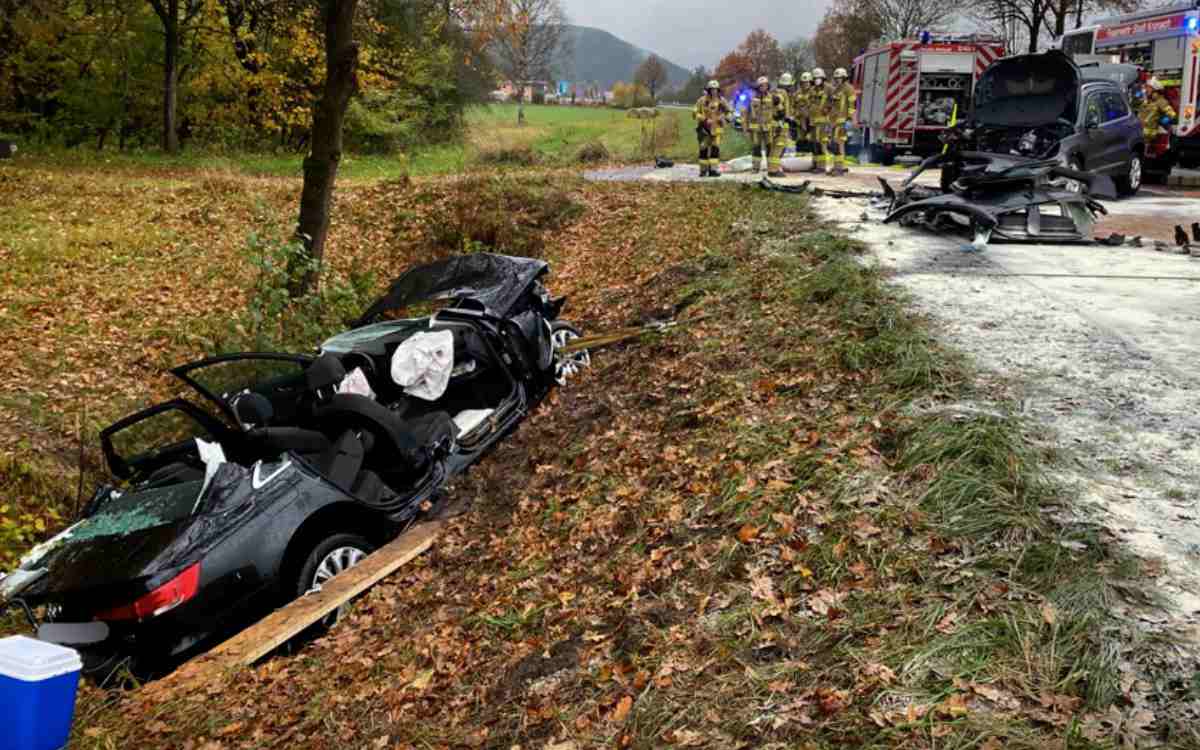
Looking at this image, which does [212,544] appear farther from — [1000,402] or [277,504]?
[1000,402]

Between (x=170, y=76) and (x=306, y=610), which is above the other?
(x=170, y=76)

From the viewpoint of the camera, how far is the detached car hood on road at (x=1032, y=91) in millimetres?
13156

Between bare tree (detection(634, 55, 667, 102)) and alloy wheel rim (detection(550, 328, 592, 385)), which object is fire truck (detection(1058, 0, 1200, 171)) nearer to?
alloy wheel rim (detection(550, 328, 592, 385))

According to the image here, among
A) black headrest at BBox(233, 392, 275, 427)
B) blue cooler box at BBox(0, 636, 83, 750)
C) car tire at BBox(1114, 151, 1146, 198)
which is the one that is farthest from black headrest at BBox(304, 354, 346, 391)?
car tire at BBox(1114, 151, 1146, 198)

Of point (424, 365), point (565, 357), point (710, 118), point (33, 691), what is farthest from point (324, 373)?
point (710, 118)

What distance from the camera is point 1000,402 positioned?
5.52 m

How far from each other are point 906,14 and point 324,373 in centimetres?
5599

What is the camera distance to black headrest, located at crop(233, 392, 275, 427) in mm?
5738

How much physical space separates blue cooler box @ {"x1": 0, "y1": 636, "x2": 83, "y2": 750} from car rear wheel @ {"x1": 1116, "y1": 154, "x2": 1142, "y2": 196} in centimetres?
1605

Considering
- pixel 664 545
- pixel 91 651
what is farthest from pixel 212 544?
pixel 664 545

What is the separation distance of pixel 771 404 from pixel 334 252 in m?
10.4

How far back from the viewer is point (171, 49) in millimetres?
25953

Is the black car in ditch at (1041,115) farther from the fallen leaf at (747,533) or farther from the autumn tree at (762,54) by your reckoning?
the autumn tree at (762,54)

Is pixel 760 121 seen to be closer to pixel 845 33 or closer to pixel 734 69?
pixel 845 33
